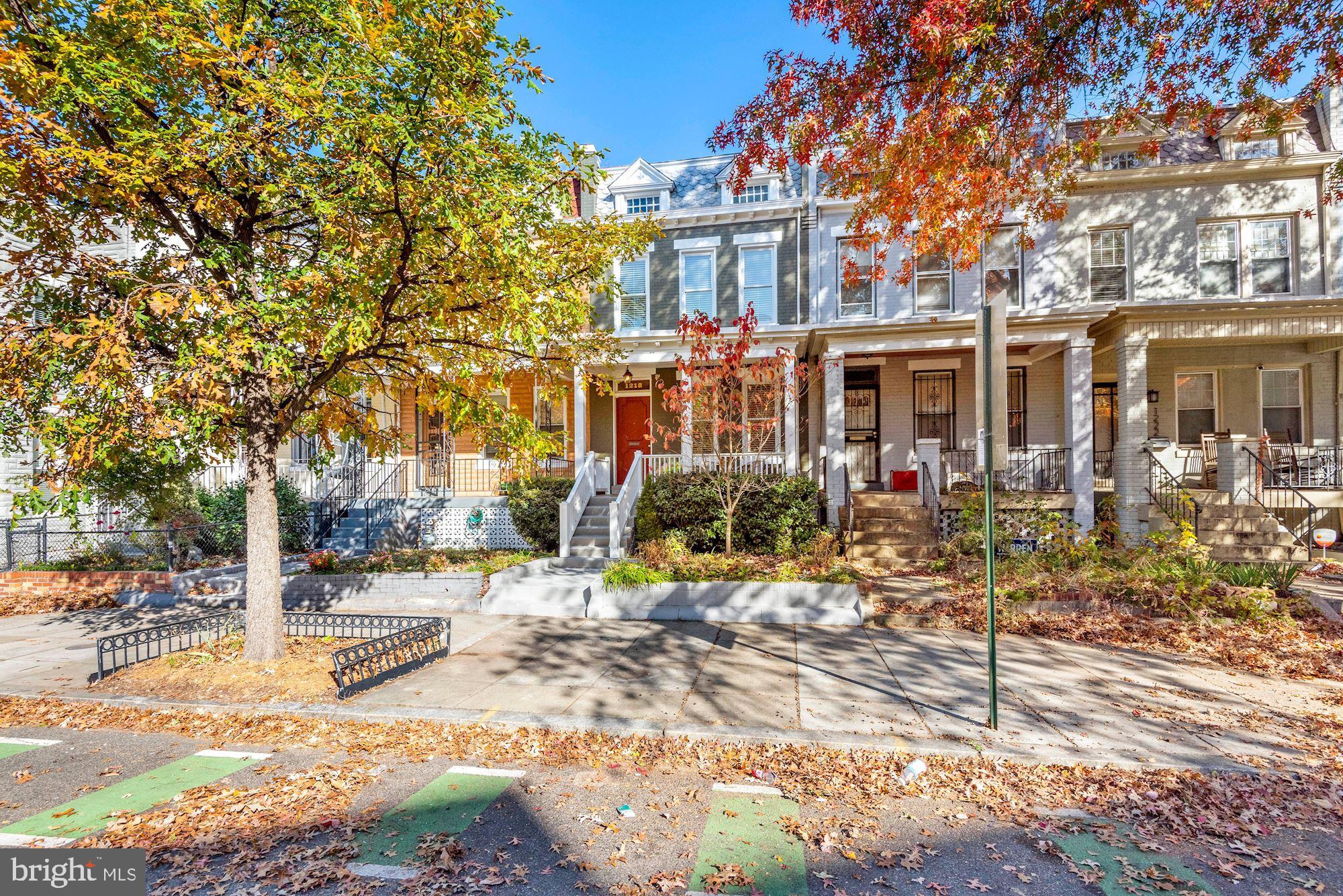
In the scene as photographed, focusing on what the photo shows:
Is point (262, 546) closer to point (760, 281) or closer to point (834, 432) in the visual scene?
point (834, 432)

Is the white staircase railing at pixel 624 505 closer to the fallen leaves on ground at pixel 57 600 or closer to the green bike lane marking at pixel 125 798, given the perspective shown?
Answer: the green bike lane marking at pixel 125 798

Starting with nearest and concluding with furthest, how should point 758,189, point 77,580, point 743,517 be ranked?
point 77,580
point 743,517
point 758,189

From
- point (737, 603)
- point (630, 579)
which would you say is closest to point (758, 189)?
point (630, 579)

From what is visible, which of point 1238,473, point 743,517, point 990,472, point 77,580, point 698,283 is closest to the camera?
point 990,472

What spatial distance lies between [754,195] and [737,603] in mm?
10820

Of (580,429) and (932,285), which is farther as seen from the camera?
(580,429)

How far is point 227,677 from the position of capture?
637 centimetres

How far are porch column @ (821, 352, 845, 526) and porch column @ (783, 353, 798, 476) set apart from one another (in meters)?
0.75

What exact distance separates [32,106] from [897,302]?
541 inches

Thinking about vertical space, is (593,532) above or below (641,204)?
below

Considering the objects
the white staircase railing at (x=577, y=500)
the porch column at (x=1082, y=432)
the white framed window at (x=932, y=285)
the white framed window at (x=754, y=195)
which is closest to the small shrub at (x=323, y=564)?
the white staircase railing at (x=577, y=500)

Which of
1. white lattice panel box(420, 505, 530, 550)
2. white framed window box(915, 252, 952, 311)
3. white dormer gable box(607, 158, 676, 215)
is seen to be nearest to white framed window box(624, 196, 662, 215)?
white dormer gable box(607, 158, 676, 215)

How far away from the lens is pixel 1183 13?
7336 mm

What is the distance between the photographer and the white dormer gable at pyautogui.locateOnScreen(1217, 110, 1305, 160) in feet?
42.4
